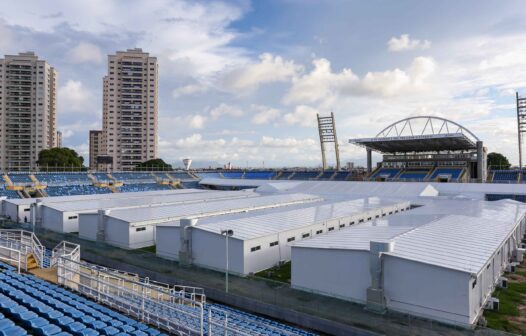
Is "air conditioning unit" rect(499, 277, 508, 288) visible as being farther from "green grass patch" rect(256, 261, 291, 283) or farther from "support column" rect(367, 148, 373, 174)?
"support column" rect(367, 148, 373, 174)

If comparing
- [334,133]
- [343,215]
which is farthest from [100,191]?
[334,133]

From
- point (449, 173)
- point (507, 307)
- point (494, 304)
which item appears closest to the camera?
point (494, 304)

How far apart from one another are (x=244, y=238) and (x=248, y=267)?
→ 1.74m

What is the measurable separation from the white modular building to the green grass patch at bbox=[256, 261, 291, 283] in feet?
7.12

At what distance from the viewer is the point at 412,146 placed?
72.5 metres

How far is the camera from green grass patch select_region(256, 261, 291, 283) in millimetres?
22062

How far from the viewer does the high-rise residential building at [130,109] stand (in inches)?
5443

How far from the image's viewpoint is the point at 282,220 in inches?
1135

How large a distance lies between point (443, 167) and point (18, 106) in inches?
5083

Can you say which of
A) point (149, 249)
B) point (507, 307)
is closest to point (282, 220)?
point (149, 249)

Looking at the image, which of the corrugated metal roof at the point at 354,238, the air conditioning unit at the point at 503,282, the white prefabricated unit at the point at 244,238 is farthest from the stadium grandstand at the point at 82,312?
the air conditioning unit at the point at 503,282

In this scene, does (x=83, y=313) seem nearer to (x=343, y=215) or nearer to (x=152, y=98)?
(x=343, y=215)

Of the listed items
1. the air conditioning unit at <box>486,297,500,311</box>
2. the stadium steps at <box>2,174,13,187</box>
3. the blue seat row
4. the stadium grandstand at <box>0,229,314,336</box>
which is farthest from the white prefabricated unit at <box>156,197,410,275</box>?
the stadium steps at <box>2,174,13,187</box>

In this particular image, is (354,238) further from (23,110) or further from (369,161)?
(23,110)
